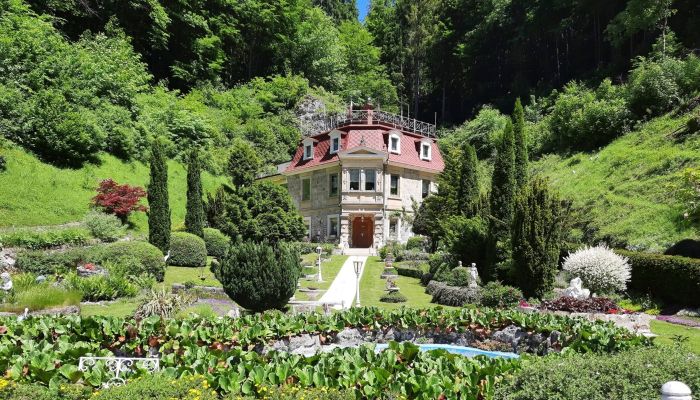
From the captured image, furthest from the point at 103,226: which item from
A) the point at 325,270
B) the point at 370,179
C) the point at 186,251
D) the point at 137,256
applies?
the point at 370,179

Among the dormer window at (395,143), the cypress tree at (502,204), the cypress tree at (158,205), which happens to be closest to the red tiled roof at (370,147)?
the dormer window at (395,143)

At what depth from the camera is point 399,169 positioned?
118ft

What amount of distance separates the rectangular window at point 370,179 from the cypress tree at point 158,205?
15.2m

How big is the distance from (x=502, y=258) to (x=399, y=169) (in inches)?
710

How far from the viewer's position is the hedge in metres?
14.8

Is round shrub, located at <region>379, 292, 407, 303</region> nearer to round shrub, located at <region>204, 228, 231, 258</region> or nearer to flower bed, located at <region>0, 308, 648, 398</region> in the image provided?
flower bed, located at <region>0, 308, 648, 398</region>

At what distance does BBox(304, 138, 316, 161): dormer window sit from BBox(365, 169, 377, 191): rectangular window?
5288 mm

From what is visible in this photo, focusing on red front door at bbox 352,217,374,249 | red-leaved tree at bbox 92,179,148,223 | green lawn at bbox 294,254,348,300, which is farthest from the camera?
red front door at bbox 352,217,374,249

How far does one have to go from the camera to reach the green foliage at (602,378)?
199 inches

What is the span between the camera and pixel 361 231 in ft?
120

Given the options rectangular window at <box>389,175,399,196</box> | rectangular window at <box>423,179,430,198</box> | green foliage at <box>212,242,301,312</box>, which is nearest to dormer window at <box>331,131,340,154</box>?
rectangular window at <box>389,175,399,196</box>

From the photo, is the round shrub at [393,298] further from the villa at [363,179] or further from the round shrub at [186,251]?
the villa at [363,179]

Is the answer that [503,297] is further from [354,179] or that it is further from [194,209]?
[354,179]

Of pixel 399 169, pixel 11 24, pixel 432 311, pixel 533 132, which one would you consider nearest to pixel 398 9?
pixel 533 132
